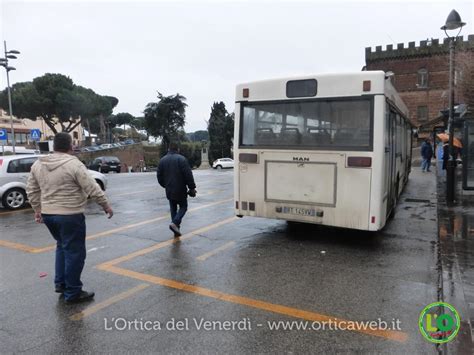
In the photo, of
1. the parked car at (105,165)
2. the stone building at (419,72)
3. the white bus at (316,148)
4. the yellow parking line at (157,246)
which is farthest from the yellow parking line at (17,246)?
the stone building at (419,72)

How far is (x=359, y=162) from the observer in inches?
239

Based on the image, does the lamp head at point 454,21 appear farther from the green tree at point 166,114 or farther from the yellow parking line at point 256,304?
the green tree at point 166,114

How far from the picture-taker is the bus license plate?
6.51m

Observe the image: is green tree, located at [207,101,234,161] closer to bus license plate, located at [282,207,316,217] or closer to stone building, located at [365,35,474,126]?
stone building, located at [365,35,474,126]

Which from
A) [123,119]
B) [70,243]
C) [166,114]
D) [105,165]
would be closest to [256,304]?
[70,243]

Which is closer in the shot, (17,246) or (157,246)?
(157,246)

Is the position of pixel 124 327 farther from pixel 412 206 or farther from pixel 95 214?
pixel 412 206

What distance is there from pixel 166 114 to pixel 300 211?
206 ft

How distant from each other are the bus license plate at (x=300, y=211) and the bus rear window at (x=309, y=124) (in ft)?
3.41

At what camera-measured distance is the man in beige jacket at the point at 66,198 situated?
13.7 ft

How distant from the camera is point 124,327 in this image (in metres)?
3.74

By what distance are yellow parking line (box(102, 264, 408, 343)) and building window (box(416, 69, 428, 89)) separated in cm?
4866

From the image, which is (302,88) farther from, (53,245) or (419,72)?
(419,72)

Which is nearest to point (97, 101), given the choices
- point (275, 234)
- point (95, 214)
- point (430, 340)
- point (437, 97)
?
point (437, 97)
